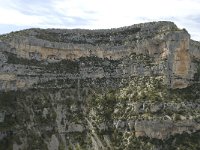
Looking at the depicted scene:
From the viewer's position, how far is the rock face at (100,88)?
145 metres

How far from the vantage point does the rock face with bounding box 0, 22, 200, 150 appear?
145250 millimetres

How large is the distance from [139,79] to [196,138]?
23930mm

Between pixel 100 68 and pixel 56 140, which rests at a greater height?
pixel 100 68

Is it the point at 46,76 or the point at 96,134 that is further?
the point at 46,76

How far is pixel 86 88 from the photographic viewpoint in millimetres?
162250

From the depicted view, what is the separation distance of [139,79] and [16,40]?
30.7 m

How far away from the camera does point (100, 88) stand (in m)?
163

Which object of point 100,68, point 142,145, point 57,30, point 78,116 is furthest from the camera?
point 57,30

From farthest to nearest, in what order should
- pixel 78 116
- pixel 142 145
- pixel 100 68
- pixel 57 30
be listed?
pixel 57 30 < pixel 100 68 < pixel 78 116 < pixel 142 145

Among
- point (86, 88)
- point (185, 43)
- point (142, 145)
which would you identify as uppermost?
point (185, 43)

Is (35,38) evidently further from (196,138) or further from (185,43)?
(196,138)

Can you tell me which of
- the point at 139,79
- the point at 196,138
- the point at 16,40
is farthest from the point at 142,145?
the point at 16,40

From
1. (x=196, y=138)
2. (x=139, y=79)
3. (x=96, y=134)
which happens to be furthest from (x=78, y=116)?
(x=196, y=138)

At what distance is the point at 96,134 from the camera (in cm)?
14950
